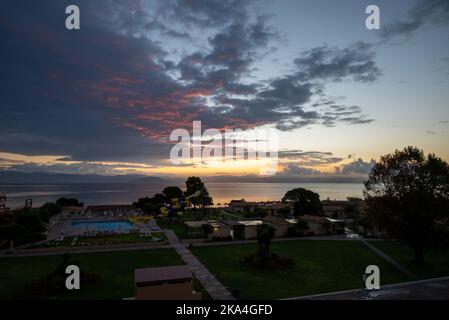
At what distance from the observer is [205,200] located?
230 ft

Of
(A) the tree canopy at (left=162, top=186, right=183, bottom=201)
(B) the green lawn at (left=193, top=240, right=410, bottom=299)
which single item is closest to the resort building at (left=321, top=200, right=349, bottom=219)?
(B) the green lawn at (left=193, top=240, right=410, bottom=299)

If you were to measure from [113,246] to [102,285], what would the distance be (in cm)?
1533

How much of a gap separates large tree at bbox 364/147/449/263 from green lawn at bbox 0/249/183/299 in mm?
22161

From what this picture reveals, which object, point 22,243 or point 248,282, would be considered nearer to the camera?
point 248,282

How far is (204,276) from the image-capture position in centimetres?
2689

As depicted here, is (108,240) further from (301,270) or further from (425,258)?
(425,258)

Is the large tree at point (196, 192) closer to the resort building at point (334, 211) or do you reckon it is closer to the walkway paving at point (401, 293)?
the resort building at point (334, 211)

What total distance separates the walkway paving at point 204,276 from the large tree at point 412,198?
19038mm

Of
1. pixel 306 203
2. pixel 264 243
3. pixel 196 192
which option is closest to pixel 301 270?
pixel 264 243

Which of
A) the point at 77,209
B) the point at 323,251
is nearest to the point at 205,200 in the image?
the point at 77,209

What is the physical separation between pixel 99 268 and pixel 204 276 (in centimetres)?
1036
